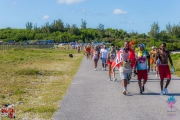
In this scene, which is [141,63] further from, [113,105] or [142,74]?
[113,105]

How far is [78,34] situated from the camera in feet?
420

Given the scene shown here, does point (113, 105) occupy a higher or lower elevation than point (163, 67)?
lower

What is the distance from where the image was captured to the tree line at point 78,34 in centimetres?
11381

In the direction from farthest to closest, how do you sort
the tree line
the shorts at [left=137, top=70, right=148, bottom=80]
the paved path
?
the tree line, the shorts at [left=137, top=70, right=148, bottom=80], the paved path

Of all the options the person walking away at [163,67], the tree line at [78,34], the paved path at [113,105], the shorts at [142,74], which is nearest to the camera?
the paved path at [113,105]

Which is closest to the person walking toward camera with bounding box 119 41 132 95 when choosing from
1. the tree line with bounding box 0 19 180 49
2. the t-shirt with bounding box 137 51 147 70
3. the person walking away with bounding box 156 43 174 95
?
the t-shirt with bounding box 137 51 147 70

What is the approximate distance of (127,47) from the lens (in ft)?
35.1

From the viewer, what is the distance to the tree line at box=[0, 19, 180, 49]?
114m

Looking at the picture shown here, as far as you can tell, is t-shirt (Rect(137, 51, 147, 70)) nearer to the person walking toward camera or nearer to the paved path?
the person walking toward camera

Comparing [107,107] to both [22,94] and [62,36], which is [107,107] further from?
[62,36]

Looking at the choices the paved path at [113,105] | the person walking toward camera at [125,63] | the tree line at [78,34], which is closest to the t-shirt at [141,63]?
the person walking toward camera at [125,63]

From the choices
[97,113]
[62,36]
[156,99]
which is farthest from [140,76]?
[62,36]

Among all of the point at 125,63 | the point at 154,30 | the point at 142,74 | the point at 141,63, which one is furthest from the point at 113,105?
the point at 154,30

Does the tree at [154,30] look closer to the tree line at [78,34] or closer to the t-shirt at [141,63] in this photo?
the tree line at [78,34]
